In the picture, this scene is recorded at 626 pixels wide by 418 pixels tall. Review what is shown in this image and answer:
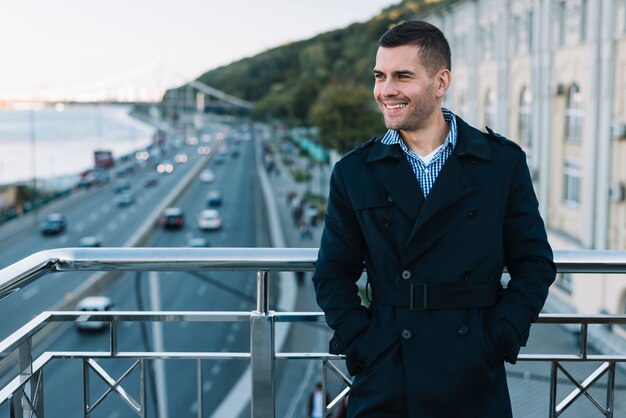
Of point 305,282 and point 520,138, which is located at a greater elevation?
point 520,138

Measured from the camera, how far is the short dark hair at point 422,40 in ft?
7.50

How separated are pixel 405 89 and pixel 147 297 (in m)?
23.8

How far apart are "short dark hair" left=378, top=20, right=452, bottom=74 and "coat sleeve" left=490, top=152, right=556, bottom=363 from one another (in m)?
0.39

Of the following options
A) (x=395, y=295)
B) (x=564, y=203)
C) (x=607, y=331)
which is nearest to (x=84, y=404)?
(x=395, y=295)

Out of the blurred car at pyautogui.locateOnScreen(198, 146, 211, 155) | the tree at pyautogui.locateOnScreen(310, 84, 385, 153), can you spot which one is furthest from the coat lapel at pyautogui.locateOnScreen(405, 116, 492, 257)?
the blurred car at pyautogui.locateOnScreen(198, 146, 211, 155)

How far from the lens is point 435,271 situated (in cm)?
226

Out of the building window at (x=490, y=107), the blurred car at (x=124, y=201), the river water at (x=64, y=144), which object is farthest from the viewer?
the river water at (x=64, y=144)

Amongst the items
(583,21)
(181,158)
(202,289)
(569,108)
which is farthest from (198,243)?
(181,158)

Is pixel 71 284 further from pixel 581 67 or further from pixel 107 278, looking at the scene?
pixel 581 67

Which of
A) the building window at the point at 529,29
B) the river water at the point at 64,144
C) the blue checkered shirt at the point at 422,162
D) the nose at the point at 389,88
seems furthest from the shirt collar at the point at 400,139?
the river water at the point at 64,144

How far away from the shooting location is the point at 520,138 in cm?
2522

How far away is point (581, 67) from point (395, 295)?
1891 centimetres

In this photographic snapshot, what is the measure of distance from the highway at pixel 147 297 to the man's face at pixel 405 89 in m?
1.83

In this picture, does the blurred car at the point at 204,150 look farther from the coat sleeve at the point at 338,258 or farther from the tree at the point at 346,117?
the coat sleeve at the point at 338,258
